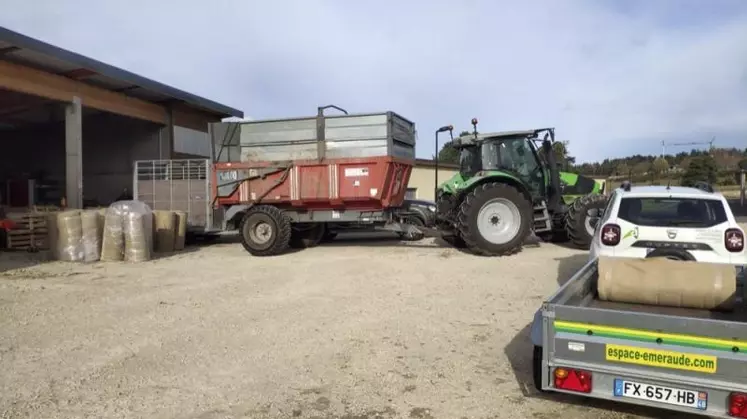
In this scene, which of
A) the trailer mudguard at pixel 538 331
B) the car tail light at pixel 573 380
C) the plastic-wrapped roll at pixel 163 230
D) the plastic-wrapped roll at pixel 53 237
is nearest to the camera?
the car tail light at pixel 573 380

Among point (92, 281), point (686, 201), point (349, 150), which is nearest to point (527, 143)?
point (349, 150)

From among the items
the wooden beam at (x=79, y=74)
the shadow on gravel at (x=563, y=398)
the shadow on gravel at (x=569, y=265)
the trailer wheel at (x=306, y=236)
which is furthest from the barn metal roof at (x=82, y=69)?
the shadow on gravel at (x=563, y=398)

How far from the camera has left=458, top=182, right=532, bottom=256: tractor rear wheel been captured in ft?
33.7

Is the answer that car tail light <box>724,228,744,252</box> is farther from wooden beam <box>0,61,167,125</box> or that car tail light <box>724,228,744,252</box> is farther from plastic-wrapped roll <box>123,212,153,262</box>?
wooden beam <box>0,61,167,125</box>

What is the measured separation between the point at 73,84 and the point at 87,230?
5668mm

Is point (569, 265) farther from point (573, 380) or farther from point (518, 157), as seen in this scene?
point (573, 380)

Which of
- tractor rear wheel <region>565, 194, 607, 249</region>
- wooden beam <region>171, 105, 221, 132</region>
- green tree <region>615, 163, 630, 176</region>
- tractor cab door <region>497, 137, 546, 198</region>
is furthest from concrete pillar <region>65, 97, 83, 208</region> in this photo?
green tree <region>615, 163, 630, 176</region>

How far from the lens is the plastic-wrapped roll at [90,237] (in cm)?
1072

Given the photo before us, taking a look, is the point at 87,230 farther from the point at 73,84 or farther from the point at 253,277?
the point at 73,84

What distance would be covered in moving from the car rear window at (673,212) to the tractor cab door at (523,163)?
5072 mm

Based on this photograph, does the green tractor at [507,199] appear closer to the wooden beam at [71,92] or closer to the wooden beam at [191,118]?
the wooden beam at [71,92]

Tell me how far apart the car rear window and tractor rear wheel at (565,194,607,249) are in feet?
15.9

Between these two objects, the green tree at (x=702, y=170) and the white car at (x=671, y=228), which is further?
the green tree at (x=702, y=170)

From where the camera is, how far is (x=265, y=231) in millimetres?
11422
